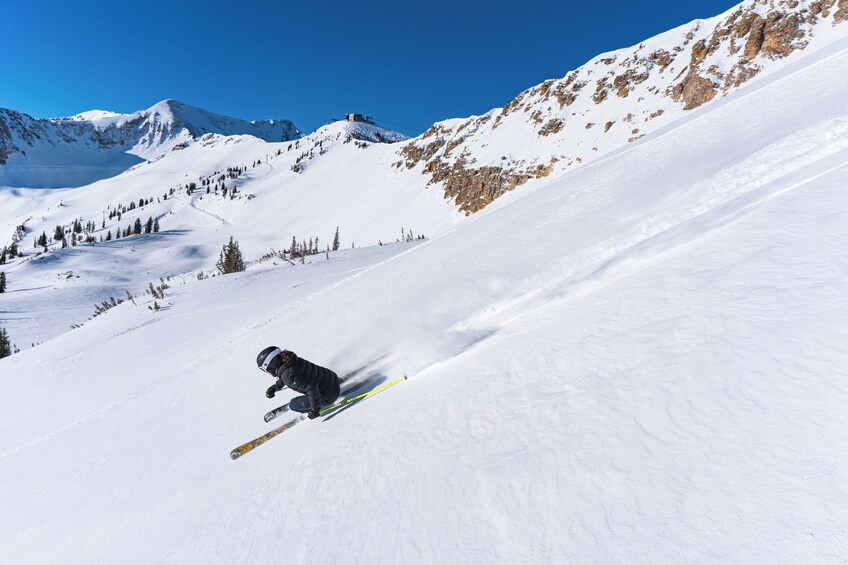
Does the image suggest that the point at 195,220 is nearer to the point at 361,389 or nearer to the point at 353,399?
the point at 361,389

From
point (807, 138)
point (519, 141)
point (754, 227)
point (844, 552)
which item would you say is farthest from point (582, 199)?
point (519, 141)

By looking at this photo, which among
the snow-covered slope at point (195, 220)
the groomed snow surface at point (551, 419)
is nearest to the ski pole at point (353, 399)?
the groomed snow surface at point (551, 419)

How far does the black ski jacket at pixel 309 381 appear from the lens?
4.39 meters

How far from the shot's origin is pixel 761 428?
1.91 m

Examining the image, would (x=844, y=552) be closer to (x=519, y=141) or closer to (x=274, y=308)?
(x=274, y=308)

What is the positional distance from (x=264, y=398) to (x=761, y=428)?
5232mm

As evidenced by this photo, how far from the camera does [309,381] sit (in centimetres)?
445

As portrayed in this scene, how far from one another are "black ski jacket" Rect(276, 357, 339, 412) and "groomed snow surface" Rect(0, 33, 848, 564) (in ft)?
1.12

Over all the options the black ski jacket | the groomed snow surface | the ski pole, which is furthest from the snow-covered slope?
the ski pole

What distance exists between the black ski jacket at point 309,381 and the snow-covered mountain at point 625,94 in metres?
26.0

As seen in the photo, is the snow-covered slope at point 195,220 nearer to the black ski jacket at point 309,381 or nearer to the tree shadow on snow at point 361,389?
the black ski jacket at point 309,381

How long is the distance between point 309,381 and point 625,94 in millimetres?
49033

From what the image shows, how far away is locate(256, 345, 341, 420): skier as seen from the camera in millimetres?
4398

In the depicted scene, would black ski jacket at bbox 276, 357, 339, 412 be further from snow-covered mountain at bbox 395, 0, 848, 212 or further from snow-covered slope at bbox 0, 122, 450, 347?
snow-covered mountain at bbox 395, 0, 848, 212
